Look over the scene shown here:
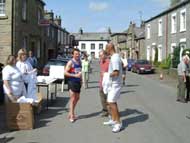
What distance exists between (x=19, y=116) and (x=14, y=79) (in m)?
0.99

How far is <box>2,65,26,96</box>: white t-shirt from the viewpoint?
10.2 meters

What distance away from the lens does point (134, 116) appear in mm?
12328

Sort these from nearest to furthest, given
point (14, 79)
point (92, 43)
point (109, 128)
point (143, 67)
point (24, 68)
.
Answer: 1. point (109, 128)
2. point (14, 79)
3. point (24, 68)
4. point (143, 67)
5. point (92, 43)

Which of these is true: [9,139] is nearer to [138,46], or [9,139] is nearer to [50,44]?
[50,44]

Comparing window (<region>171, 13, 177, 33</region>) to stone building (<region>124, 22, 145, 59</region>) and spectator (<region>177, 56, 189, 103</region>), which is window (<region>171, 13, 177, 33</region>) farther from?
spectator (<region>177, 56, 189, 103</region>)

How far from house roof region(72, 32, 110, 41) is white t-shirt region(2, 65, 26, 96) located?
131 m

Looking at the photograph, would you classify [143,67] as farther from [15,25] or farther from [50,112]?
[50,112]

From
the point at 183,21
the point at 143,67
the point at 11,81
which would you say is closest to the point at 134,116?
the point at 11,81

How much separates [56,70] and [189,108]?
8.25 meters

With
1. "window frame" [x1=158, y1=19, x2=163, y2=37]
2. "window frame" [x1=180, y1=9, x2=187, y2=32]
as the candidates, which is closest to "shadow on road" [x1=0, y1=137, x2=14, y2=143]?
"window frame" [x1=180, y1=9, x2=187, y2=32]

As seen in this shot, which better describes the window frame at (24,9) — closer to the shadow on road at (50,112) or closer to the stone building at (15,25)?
the stone building at (15,25)

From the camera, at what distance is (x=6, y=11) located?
28.8 metres

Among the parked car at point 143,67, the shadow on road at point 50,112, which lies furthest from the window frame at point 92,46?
the shadow on road at point 50,112

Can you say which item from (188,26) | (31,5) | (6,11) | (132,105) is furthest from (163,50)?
(132,105)
